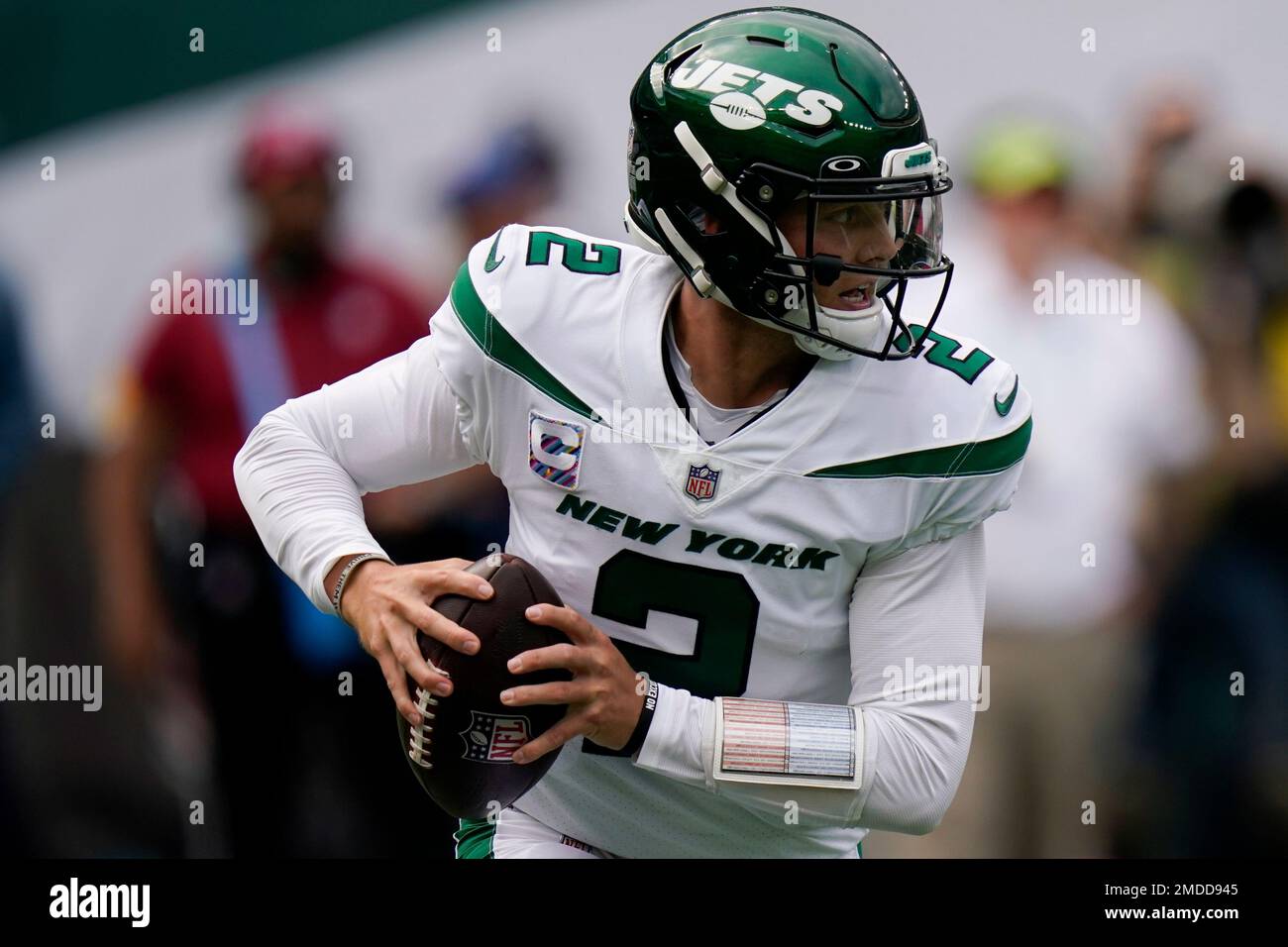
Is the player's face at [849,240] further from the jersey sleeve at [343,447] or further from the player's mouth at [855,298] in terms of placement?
the jersey sleeve at [343,447]

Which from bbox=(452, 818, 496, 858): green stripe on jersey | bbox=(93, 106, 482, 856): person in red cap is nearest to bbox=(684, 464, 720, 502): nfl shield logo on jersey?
bbox=(452, 818, 496, 858): green stripe on jersey

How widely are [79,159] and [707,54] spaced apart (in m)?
2.92

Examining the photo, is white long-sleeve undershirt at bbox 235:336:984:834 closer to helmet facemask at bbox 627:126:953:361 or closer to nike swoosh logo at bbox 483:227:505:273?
nike swoosh logo at bbox 483:227:505:273

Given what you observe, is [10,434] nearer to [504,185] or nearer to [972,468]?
[504,185]

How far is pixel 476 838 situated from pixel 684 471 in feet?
1.95

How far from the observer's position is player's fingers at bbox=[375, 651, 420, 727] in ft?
6.59

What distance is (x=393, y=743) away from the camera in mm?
3869

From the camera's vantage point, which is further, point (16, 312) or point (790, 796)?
point (16, 312)

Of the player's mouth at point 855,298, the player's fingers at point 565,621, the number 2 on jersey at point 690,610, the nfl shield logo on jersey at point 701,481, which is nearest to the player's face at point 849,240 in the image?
the player's mouth at point 855,298

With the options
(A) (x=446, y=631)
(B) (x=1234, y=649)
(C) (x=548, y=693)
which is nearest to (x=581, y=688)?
(C) (x=548, y=693)

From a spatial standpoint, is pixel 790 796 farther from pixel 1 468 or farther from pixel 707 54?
pixel 1 468

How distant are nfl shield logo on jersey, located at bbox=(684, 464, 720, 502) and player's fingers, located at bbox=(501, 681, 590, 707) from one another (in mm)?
284

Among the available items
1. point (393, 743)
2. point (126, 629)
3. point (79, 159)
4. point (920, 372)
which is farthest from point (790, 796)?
point (79, 159)
